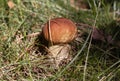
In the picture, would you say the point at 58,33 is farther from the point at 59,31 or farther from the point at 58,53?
the point at 58,53

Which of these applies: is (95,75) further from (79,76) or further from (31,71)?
(31,71)

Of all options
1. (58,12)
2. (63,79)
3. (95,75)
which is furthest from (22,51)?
(58,12)

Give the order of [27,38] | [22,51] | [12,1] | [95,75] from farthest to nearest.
Answer: [12,1] < [27,38] < [22,51] < [95,75]

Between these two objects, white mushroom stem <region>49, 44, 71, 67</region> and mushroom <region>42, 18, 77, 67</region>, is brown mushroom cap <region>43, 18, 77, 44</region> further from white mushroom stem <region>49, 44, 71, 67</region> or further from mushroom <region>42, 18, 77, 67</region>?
white mushroom stem <region>49, 44, 71, 67</region>

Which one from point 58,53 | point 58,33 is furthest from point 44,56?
point 58,33

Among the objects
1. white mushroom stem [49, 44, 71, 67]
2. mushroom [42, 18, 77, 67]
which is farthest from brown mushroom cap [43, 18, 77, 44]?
white mushroom stem [49, 44, 71, 67]

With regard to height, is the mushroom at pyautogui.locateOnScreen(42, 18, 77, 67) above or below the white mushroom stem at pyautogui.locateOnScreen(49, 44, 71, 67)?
above
